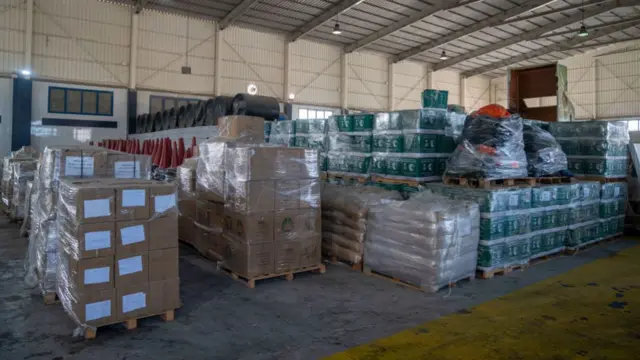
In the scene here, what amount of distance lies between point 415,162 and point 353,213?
3.98 ft

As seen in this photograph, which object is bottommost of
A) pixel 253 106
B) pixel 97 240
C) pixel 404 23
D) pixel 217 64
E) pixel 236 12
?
pixel 97 240

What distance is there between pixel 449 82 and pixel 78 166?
2204cm

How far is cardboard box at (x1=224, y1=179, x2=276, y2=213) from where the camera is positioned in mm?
4680

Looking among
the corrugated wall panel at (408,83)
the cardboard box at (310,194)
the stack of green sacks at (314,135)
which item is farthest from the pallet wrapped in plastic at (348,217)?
the corrugated wall panel at (408,83)

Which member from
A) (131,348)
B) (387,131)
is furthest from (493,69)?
(131,348)

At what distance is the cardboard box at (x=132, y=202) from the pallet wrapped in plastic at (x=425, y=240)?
257cm

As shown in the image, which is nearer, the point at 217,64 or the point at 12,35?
the point at 12,35

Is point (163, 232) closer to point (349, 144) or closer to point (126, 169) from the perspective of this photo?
point (126, 169)

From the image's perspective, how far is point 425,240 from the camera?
458 cm

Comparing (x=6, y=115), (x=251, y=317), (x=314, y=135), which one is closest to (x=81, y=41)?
(x=6, y=115)

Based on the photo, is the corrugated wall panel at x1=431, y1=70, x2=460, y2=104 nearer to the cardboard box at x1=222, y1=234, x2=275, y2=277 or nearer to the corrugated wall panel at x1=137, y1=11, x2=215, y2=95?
the corrugated wall panel at x1=137, y1=11, x2=215, y2=95

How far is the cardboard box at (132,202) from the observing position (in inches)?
137

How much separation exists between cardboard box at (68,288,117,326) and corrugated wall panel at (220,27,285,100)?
1394 cm

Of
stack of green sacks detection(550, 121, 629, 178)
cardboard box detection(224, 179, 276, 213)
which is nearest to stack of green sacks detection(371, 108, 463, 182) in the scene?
cardboard box detection(224, 179, 276, 213)
